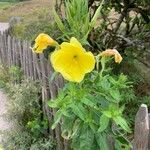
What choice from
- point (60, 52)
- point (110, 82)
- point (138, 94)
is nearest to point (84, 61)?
point (60, 52)

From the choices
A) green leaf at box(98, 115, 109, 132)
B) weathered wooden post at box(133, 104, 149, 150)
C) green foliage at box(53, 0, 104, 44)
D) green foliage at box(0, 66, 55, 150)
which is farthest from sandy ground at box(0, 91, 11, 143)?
weathered wooden post at box(133, 104, 149, 150)

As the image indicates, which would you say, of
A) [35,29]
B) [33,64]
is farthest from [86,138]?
[35,29]

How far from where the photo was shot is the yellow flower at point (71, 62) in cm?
358

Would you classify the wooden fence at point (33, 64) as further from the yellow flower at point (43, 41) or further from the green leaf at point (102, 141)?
the yellow flower at point (43, 41)

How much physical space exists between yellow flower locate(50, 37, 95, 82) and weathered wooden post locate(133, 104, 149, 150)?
1.58 feet

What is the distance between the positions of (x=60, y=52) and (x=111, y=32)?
388 cm

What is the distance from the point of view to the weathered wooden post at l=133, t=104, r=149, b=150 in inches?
142

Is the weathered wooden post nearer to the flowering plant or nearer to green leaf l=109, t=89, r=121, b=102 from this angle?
the flowering plant

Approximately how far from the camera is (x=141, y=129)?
12.2 feet

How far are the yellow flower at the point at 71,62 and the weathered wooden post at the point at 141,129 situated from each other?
48 cm

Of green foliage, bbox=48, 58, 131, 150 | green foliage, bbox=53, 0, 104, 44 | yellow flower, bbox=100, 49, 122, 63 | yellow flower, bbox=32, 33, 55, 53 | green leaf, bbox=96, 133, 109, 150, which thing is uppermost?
green foliage, bbox=53, 0, 104, 44

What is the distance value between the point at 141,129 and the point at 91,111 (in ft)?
1.89

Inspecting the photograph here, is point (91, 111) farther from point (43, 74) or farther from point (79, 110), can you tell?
point (43, 74)

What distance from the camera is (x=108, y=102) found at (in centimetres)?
421
